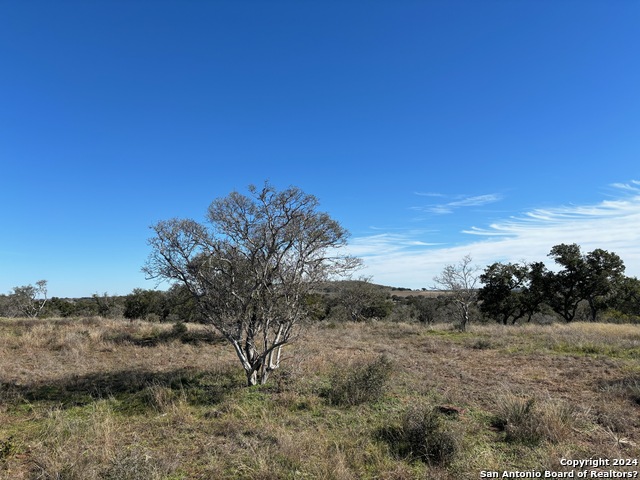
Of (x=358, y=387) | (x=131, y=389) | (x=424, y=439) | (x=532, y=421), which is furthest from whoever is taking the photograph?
(x=131, y=389)

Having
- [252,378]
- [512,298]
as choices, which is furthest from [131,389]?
[512,298]

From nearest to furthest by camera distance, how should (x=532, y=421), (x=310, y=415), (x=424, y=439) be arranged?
1. (x=424, y=439)
2. (x=532, y=421)
3. (x=310, y=415)

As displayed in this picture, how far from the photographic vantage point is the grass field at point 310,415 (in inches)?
194

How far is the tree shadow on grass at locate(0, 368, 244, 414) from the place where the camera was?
25.8 ft

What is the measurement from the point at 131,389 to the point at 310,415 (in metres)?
4.94

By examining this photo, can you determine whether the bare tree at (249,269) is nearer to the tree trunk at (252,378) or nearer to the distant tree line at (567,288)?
the tree trunk at (252,378)

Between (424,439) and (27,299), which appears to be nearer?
(424,439)

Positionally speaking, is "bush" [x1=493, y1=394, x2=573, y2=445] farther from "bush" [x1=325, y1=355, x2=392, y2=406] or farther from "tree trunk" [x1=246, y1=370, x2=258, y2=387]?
"tree trunk" [x1=246, y1=370, x2=258, y2=387]

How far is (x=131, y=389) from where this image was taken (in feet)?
29.3

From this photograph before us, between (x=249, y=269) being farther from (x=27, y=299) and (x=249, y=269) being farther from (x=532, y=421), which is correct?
(x=27, y=299)

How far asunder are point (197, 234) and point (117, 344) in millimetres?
9883

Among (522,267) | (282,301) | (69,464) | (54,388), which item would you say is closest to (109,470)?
(69,464)

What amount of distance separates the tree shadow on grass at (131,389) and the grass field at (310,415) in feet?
0.16

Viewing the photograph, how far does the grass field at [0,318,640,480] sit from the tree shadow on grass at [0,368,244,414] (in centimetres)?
5
